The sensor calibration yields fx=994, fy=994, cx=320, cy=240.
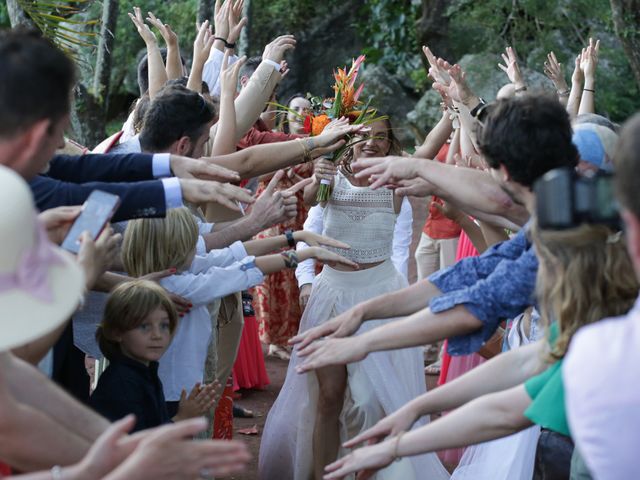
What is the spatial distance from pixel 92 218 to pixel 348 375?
2.47 meters

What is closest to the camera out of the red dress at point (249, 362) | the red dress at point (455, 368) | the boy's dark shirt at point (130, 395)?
the boy's dark shirt at point (130, 395)

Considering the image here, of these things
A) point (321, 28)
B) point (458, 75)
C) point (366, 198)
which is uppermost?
point (458, 75)

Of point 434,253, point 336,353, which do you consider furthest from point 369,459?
point 434,253

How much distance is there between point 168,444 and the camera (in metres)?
2.25

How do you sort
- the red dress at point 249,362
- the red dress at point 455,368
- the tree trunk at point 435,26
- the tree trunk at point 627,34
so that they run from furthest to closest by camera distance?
the tree trunk at point 435,26, the tree trunk at point 627,34, the red dress at point 249,362, the red dress at point 455,368

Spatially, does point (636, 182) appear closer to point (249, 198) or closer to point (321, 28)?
point (249, 198)

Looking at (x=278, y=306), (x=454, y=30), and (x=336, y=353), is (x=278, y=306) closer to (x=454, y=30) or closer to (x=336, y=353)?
(x=336, y=353)

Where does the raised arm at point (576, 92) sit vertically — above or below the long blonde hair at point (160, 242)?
above

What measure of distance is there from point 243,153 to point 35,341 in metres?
1.89

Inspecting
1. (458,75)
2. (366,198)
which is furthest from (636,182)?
(366,198)

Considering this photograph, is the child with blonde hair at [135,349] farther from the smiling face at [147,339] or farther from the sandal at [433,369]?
the sandal at [433,369]

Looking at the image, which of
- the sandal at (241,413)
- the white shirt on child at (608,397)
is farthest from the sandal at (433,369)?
the white shirt on child at (608,397)

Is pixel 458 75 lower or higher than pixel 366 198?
higher

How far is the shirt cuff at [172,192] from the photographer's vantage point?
11.6ft
